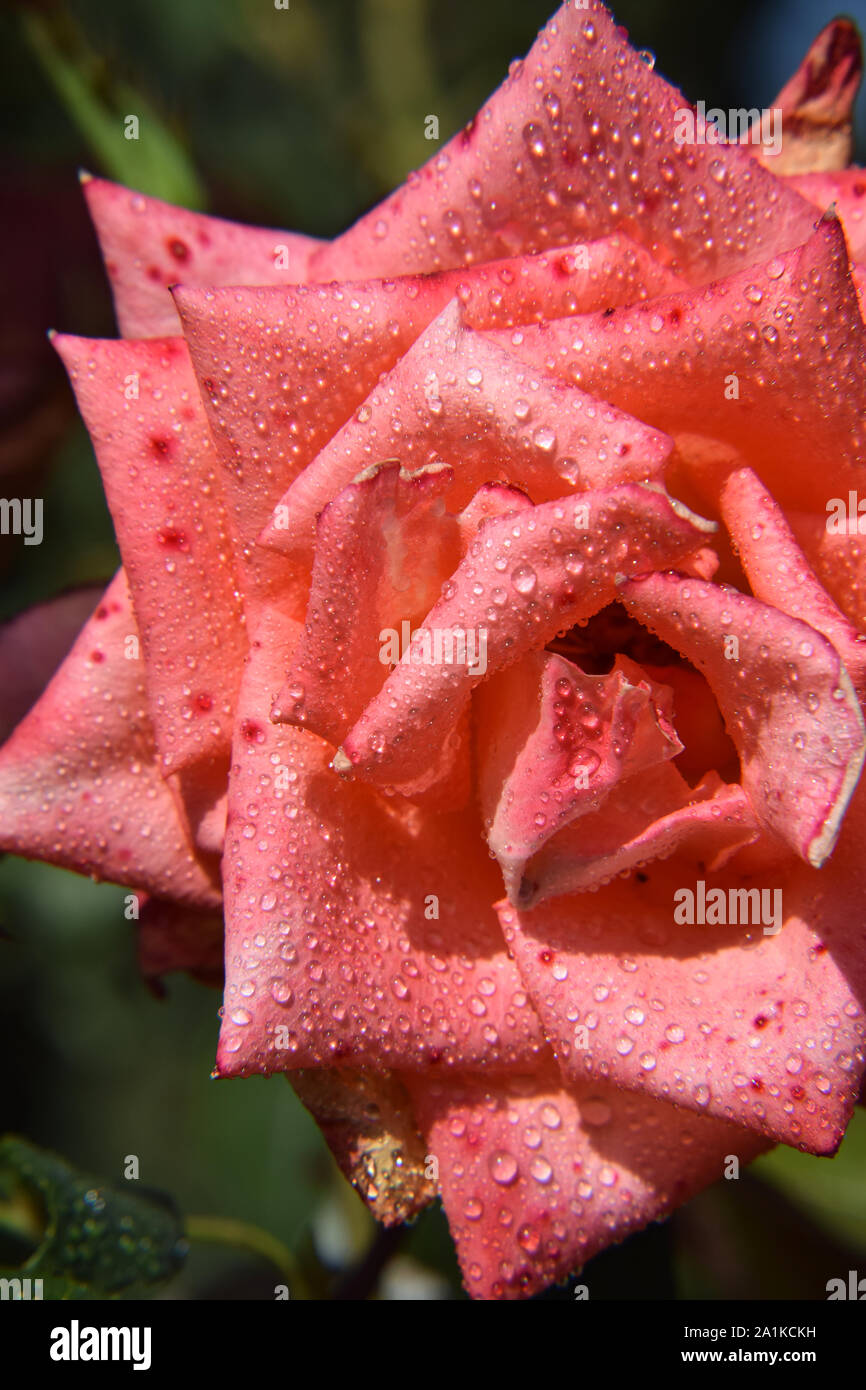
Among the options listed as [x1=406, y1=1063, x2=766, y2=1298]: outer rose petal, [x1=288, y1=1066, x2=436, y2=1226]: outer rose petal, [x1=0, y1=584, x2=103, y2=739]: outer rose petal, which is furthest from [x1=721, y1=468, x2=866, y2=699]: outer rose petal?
[x1=0, y1=584, x2=103, y2=739]: outer rose petal

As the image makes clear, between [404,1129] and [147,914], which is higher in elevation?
[147,914]

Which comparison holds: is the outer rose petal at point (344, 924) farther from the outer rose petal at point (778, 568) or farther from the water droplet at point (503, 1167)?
the outer rose petal at point (778, 568)

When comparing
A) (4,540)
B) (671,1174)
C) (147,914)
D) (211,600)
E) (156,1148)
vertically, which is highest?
(4,540)

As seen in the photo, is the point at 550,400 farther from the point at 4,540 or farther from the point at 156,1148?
the point at 156,1148

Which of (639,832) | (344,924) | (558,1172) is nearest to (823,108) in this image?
(639,832)

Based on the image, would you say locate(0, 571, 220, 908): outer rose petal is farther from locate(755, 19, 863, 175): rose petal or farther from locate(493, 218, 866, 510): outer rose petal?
locate(755, 19, 863, 175): rose petal

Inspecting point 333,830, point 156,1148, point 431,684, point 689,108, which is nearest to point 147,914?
point 333,830
